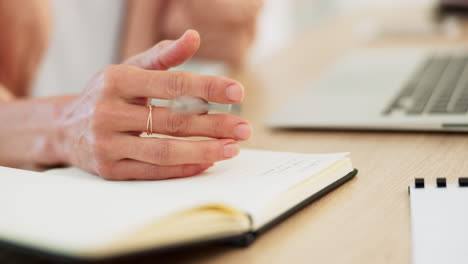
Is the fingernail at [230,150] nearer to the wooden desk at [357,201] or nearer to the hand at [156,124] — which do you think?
the hand at [156,124]

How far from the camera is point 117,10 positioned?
1.47m

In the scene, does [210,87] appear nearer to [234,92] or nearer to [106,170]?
[234,92]

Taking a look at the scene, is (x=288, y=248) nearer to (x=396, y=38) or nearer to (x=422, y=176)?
(x=422, y=176)

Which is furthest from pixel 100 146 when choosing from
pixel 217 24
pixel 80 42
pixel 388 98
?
pixel 80 42

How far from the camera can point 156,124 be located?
591mm

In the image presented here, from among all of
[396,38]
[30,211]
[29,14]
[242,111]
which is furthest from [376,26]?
[30,211]

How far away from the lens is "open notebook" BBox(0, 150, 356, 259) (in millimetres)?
383

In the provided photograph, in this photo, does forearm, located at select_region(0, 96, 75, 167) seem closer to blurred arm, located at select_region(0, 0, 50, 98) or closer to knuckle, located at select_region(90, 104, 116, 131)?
knuckle, located at select_region(90, 104, 116, 131)

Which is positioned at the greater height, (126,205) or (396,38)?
(396,38)

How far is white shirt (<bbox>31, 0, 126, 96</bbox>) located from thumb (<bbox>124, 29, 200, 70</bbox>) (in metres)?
0.88


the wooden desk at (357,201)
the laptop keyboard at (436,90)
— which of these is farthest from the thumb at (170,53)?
the laptop keyboard at (436,90)

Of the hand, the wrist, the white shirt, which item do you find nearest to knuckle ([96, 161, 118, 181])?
the hand

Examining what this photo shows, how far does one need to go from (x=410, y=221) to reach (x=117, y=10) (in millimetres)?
1150

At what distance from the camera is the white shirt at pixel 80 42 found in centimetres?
146
